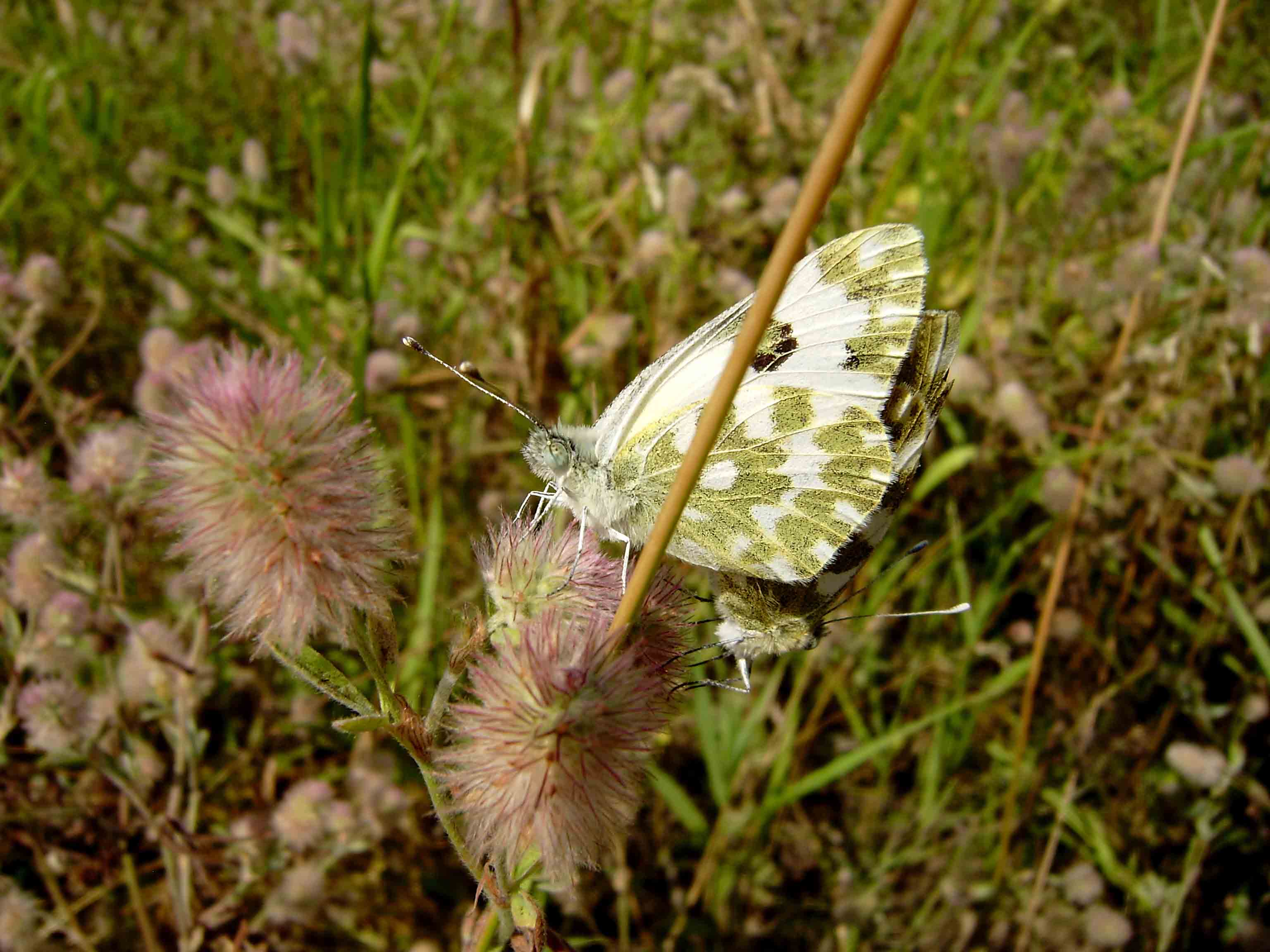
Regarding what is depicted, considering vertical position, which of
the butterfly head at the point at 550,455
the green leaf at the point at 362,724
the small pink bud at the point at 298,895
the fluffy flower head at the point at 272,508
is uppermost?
the fluffy flower head at the point at 272,508

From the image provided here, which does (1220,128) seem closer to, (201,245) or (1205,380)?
(1205,380)

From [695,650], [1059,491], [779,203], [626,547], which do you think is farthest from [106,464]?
[1059,491]

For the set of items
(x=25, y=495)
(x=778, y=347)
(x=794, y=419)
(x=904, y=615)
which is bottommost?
(x=25, y=495)

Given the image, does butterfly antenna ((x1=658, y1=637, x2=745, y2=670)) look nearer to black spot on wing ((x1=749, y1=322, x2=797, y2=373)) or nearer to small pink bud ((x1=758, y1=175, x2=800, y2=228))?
black spot on wing ((x1=749, y1=322, x2=797, y2=373))

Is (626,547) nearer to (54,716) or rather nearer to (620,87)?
(54,716)

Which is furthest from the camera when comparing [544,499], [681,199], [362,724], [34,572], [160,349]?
[681,199]

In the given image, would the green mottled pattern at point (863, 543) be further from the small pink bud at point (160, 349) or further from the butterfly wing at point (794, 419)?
the small pink bud at point (160, 349)

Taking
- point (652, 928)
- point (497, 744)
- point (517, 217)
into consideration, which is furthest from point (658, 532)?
point (517, 217)

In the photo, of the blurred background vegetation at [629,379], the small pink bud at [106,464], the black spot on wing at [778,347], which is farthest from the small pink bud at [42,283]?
the black spot on wing at [778,347]
